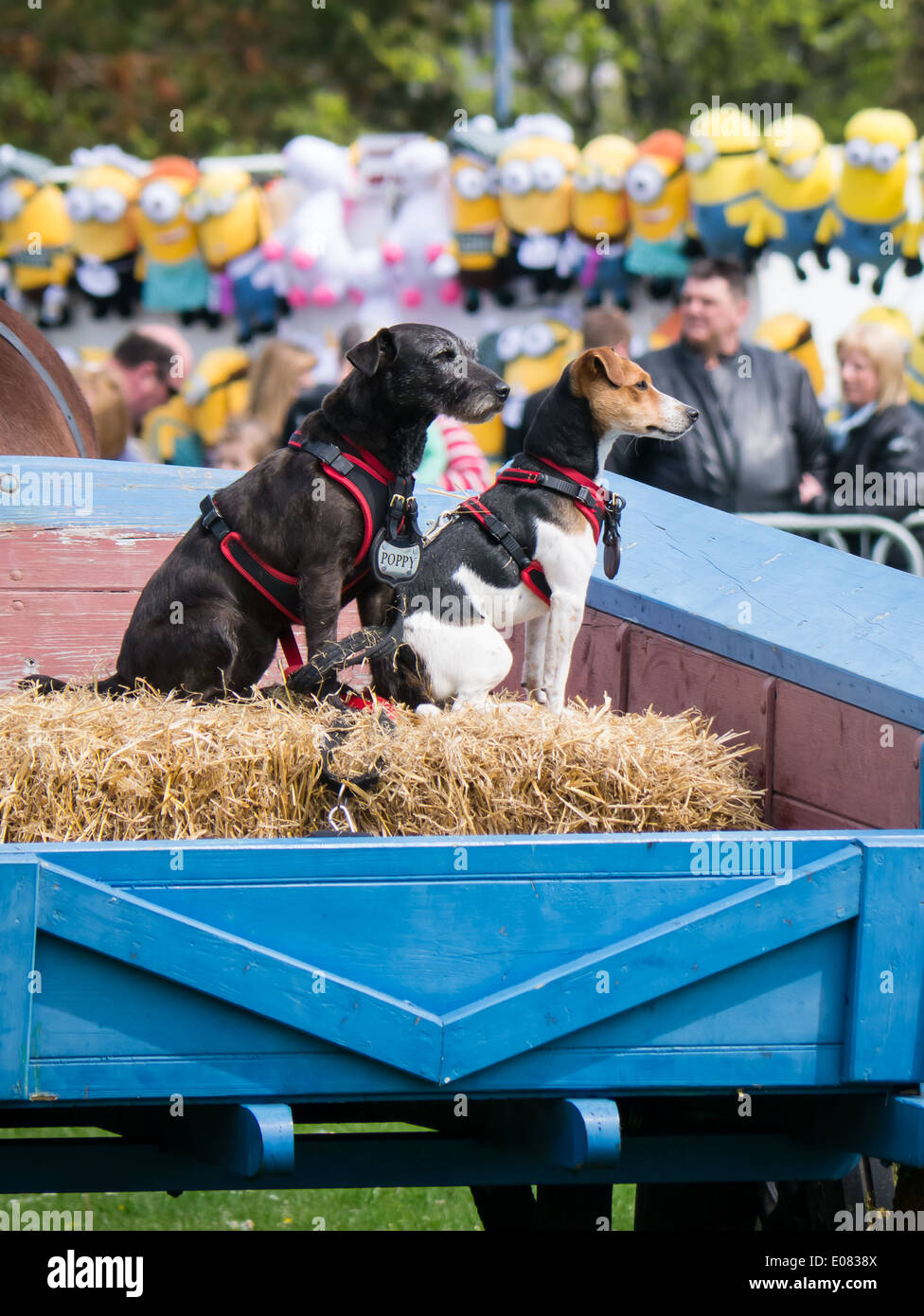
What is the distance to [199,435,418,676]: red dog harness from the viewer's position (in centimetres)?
311

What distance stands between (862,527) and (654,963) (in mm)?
6179

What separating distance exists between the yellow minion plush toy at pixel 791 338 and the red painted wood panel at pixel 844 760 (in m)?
7.47

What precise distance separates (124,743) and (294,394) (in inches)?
319

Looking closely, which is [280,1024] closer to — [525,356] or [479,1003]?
[479,1003]

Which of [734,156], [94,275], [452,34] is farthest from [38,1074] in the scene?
[452,34]

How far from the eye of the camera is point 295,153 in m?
10.8

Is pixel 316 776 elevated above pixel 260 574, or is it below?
below

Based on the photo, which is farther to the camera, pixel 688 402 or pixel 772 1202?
pixel 688 402

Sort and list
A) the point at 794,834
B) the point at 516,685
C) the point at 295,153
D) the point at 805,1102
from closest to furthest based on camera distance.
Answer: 1. the point at 794,834
2. the point at 805,1102
3. the point at 516,685
4. the point at 295,153

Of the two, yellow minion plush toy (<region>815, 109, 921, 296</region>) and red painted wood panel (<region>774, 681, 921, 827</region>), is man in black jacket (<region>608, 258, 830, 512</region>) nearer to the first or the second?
yellow minion plush toy (<region>815, 109, 921, 296</region>)

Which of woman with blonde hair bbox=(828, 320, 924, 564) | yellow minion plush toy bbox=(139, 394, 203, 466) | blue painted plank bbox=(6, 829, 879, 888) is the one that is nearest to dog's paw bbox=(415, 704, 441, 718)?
blue painted plank bbox=(6, 829, 879, 888)

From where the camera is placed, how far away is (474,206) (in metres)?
10.6

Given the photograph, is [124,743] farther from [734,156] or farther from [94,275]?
[94,275]

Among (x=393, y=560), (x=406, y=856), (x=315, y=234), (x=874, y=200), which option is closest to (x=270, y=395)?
(x=315, y=234)
